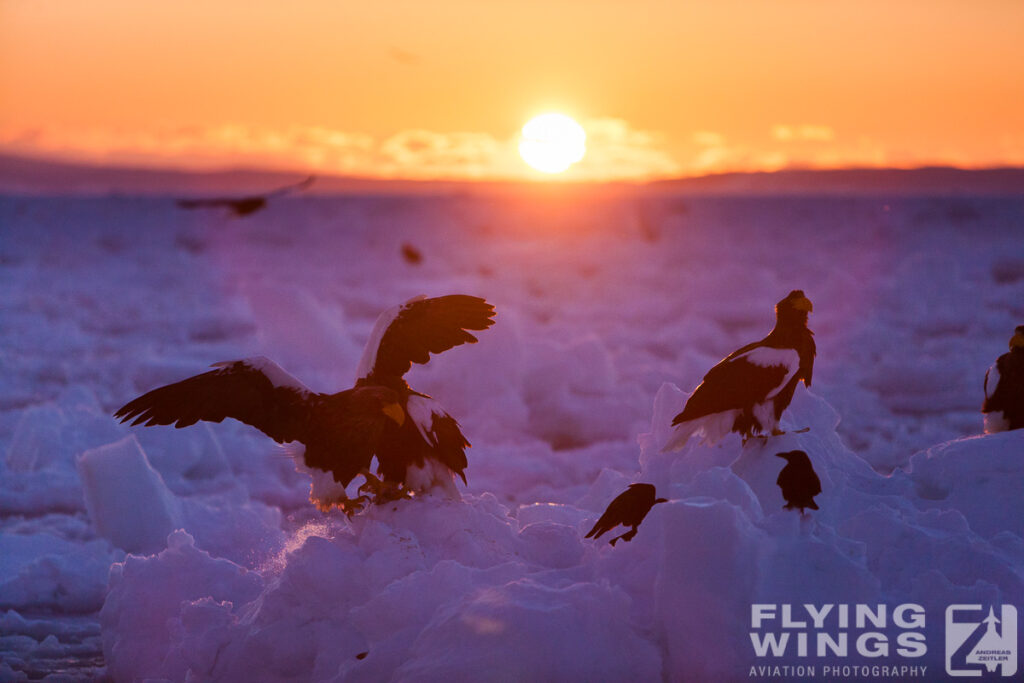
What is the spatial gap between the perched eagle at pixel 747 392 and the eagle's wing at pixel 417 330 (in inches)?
49.6

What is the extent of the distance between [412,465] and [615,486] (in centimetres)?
134

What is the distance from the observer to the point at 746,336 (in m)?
17.9

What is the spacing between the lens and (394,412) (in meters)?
5.22

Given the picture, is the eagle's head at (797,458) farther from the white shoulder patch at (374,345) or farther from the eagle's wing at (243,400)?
the eagle's wing at (243,400)

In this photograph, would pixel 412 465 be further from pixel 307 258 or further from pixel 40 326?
pixel 307 258

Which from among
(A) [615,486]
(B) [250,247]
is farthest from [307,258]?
(A) [615,486]

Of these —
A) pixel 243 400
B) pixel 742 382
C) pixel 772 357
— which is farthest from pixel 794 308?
pixel 243 400

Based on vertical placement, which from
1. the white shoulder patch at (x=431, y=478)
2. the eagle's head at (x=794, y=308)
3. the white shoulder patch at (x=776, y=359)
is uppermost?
the eagle's head at (x=794, y=308)

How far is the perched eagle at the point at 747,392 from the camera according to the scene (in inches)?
219

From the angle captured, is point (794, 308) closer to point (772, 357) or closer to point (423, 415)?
point (772, 357)

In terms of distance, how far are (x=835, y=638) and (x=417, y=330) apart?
260 cm

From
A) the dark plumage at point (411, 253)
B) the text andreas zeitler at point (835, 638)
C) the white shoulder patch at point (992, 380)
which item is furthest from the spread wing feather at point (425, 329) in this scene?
the dark plumage at point (411, 253)

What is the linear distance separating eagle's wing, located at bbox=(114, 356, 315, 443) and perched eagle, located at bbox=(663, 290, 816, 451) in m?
1.84

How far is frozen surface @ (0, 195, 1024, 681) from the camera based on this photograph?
4.63m
